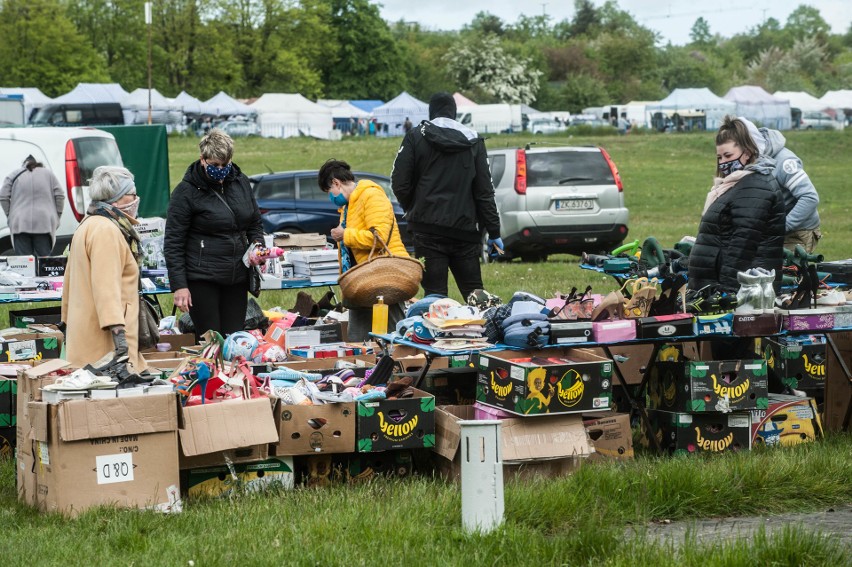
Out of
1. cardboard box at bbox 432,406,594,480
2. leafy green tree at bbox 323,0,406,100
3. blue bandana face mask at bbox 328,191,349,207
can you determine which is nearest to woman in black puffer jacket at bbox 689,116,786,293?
cardboard box at bbox 432,406,594,480

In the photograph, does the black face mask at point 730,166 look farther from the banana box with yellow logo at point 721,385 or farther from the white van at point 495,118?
the white van at point 495,118

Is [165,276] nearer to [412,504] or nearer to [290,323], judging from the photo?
[290,323]

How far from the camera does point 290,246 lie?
1029cm

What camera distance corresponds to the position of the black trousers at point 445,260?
8773 millimetres

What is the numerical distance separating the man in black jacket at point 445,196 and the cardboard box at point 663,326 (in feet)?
7.96

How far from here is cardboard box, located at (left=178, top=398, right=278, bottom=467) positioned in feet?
18.9

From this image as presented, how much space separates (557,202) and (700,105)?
55114mm

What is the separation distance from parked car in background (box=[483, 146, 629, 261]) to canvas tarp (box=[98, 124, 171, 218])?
24.5 feet

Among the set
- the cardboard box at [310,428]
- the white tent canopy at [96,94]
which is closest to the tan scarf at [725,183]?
the cardboard box at [310,428]

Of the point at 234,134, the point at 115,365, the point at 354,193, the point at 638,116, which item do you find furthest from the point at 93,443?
the point at 638,116

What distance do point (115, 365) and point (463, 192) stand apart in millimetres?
3435

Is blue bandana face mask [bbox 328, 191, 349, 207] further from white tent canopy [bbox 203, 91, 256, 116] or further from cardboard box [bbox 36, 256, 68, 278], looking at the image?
white tent canopy [bbox 203, 91, 256, 116]

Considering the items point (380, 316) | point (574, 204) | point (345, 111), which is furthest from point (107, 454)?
point (345, 111)

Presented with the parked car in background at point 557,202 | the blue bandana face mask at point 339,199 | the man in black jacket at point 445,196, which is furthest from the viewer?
the parked car in background at point 557,202
